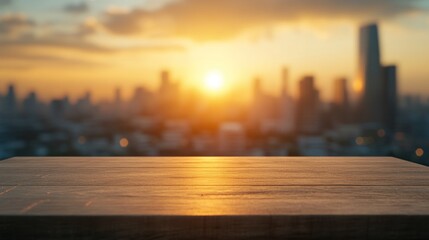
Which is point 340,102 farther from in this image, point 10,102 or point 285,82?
point 10,102

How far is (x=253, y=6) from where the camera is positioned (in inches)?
825

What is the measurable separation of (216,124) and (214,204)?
23.2 m

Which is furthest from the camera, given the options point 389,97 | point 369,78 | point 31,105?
point 369,78

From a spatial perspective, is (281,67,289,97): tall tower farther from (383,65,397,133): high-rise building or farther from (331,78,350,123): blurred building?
(383,65,397,133): high-rise building

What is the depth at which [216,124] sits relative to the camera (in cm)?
2441

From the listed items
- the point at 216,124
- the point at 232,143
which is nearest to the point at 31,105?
the point at 216,124

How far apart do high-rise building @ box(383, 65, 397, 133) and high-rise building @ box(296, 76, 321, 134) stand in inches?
290

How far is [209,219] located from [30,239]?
1.35 feet

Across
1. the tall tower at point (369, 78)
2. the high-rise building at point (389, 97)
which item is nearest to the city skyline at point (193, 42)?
the tall tower at point (369, 78)

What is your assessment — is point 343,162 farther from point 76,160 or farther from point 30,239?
point 30,239

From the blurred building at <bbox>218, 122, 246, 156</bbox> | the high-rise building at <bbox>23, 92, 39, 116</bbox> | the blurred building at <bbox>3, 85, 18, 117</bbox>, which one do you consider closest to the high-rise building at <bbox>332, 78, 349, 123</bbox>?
the blurred building at <bbox>218, 122, 246, 156</bbox>

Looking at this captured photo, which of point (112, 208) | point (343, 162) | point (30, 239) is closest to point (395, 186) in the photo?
point (343, 162)

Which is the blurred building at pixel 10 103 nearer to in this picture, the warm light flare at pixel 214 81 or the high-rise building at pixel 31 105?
the high-rise building at pixel 31 105

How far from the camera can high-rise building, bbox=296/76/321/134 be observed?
89.0 feet
